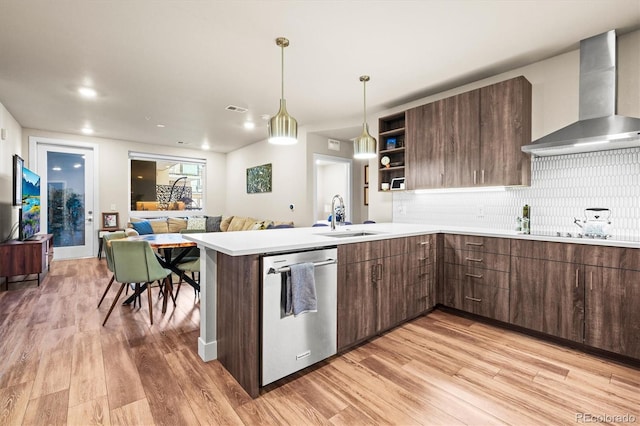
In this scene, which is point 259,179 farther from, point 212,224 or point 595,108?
point 595,108

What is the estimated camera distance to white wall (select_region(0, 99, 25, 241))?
4.34 metres

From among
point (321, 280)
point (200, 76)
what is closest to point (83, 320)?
point (321, 280)

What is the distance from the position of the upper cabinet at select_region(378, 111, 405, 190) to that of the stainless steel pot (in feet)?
6.48

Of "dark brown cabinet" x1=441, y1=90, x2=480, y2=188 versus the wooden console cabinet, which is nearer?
"dark brown cabinet" x1=441, y1=90, x2=480, y2=188

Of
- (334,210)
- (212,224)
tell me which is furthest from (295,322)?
(212,224)

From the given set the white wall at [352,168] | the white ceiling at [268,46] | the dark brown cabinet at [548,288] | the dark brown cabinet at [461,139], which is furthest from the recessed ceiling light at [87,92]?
the dark brown cabinet at [548,288]

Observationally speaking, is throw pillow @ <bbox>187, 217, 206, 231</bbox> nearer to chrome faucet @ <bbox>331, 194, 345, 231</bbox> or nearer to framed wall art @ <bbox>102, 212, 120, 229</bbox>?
framed wall art @ <bbox>102, 212, 120, 229</bbox>

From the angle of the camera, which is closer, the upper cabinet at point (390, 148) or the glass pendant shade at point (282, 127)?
the glass pendant shade at point (282, 127)

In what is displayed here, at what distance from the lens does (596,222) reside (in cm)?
256

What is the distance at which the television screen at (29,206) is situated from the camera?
14.5 ft

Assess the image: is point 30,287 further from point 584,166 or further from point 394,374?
point 584,166

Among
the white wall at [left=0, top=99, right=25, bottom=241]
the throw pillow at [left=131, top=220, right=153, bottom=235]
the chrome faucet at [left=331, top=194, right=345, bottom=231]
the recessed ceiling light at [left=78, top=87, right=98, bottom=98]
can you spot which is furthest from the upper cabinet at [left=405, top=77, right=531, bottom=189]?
the white wall at [left=0, top=99, right=25, bottom=241]

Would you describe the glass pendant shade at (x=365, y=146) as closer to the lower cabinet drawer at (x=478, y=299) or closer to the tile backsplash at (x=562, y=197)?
the tile backsplash at (x=562, y=197)

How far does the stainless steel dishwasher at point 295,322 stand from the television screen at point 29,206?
4773 millimetres
